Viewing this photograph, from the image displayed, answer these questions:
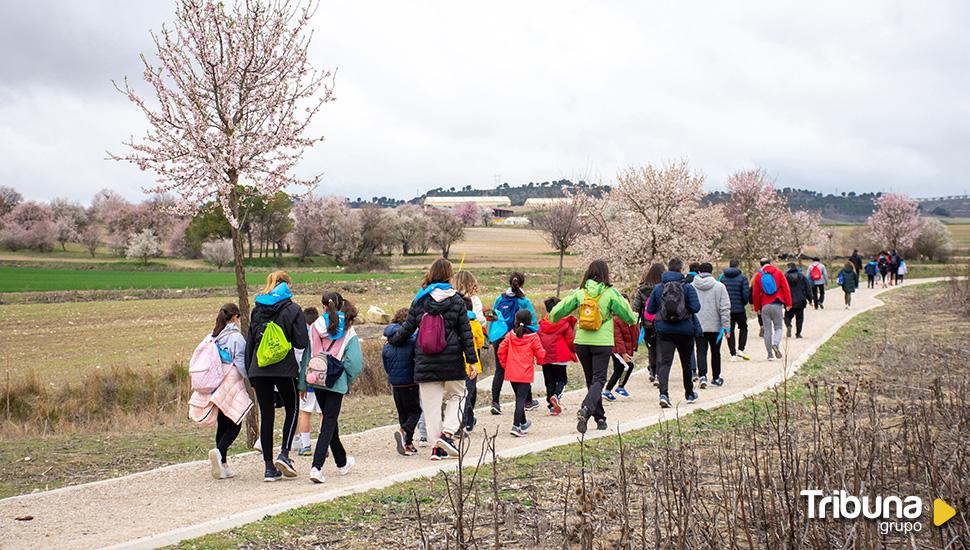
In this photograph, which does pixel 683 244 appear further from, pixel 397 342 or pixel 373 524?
pixel 373 524

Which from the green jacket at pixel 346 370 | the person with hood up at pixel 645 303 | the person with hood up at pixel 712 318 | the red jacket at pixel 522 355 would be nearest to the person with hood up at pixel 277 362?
the green jacket at pixel 346 370

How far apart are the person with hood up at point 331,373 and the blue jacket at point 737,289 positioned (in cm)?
1053

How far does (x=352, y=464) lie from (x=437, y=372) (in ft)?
4.41

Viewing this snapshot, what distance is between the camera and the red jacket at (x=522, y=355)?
437 inches

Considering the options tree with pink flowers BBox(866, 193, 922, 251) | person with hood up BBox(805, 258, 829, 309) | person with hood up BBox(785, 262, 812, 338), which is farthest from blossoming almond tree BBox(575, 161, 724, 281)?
tree with pink flowers BBox(866, 193, 922, 251)

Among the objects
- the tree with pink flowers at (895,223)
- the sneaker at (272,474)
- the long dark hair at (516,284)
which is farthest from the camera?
the tree with pink flowers at (895,223)

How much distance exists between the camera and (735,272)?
17562 mm

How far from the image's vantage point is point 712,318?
14.6m

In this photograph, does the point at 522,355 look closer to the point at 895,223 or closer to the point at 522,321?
the point at 522,321

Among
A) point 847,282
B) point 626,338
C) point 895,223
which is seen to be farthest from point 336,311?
point 895,223

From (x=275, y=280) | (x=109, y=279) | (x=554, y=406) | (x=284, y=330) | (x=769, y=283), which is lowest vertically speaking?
(x=109, y=279)

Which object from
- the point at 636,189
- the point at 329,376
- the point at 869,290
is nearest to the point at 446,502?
the point at 329,376

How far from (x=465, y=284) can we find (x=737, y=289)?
899 cm

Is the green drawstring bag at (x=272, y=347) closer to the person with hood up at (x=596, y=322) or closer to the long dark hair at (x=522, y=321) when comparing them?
the long dark hair at (x=522, y=321)
